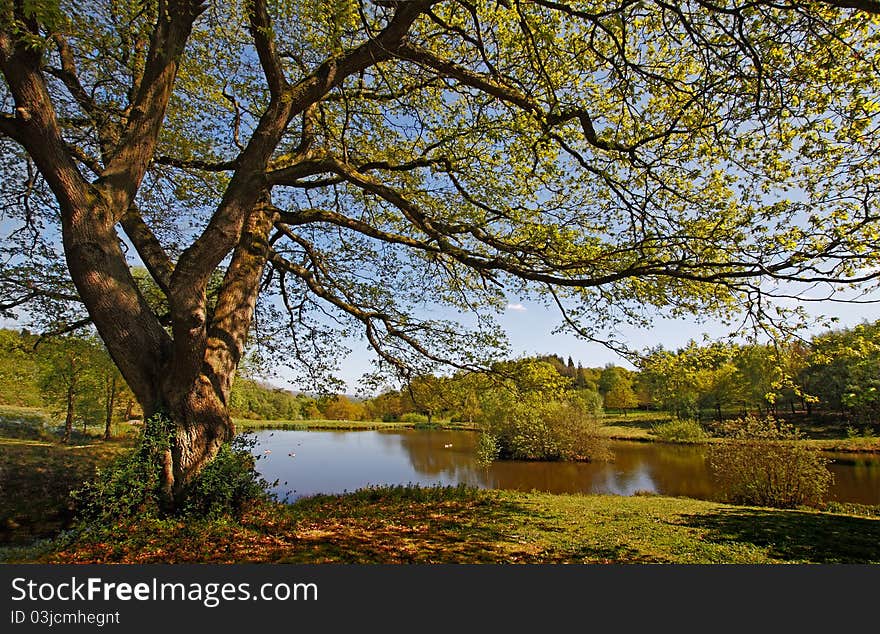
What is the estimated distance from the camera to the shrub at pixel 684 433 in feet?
98.7

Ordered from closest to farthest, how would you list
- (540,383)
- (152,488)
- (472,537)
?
1. (152,488)
2. (472,537)
3. (540,383)

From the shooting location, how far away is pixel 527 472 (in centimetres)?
1956

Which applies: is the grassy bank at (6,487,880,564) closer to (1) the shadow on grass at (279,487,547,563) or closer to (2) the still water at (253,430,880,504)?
(1) the shadow on grass at (279,487,547,563)

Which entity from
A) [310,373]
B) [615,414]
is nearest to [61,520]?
[310,373]

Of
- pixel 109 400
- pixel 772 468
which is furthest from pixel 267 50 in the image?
pixel 109 400

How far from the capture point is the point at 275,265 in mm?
8406

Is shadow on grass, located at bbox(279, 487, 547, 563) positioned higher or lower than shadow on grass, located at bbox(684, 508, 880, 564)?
Answer: higher

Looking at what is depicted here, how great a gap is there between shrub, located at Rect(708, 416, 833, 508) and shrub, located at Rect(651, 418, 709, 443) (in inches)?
766

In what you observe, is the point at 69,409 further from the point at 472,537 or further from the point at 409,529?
the point at 472,537

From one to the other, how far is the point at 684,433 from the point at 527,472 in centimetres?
1832

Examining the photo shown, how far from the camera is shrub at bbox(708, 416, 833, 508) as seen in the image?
11.4m

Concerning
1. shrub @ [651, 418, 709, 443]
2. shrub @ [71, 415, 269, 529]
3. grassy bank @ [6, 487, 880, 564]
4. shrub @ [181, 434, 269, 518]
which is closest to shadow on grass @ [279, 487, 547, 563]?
grassy bank @ [6, 487, 880, 564]

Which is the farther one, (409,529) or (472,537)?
(409,529)

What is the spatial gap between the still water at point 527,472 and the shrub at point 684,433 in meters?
1.90
